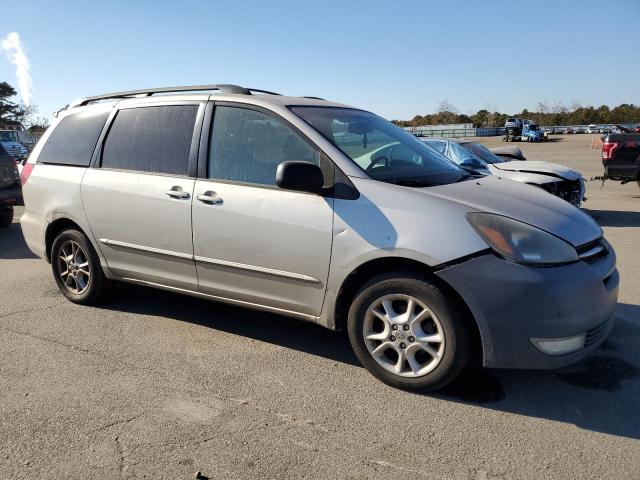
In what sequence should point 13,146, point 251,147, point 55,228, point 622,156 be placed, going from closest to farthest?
point 251,147 < point 55,228 < point 622,156 < point 13,146

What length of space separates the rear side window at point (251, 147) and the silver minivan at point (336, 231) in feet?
0.03

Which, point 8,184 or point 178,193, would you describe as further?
point 8,184

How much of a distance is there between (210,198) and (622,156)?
11678mm

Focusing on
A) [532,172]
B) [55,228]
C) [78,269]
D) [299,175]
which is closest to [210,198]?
[299,175]

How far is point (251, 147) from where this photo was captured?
381 centimetres

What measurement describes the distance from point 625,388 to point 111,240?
391 cm

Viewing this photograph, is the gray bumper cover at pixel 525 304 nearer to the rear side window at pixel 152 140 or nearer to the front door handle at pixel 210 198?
the front door handle at pixel 210 198

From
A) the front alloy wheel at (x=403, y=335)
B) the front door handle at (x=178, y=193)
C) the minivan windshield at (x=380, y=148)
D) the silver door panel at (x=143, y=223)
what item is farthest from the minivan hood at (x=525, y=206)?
the silver door panel at (x=143, y=223)

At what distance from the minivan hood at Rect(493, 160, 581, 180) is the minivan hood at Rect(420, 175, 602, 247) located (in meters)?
5.94

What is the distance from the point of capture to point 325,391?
3.32 metres

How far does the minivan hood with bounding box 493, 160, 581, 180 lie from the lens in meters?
9.15

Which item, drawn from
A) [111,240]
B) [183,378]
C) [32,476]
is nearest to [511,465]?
[183,378]

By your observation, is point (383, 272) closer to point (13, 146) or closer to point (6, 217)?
point (6, 217)

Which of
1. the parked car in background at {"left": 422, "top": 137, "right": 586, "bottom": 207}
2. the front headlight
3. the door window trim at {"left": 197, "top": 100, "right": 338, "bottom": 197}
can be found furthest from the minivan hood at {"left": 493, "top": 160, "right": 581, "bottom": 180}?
the door window trim at {"left": 197, "top": 100, "right": 338, "bottom": 197}
